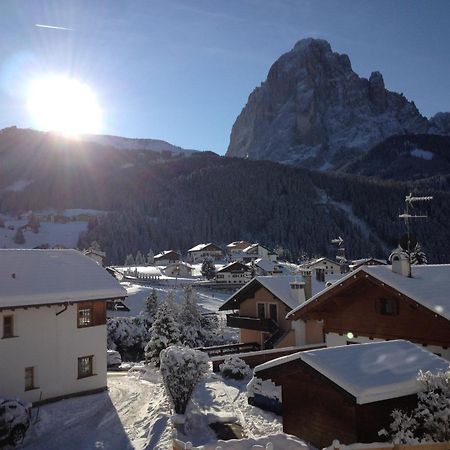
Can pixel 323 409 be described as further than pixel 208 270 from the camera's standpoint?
No

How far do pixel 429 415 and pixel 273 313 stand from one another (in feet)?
77.2

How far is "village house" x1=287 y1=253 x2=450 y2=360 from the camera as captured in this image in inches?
680

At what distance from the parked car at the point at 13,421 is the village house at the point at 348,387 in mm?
8935

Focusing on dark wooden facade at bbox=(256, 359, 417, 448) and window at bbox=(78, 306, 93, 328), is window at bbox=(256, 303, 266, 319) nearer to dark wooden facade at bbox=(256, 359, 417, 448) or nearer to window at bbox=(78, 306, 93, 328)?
window at bbox=(78, 306, 93, 328)

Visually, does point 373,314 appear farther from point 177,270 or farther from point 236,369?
point 177,270

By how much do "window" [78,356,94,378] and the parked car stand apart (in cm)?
527

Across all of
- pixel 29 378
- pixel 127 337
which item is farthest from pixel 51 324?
pixel 127 337

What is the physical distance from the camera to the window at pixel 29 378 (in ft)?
70.3

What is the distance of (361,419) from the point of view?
40.5ft

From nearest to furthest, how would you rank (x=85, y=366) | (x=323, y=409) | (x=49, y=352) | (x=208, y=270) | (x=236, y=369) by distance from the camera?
(x=323, y=409) → (x=49, y=352) → (x=85, y=366) → (x=236, y=369) → (x=208, y=270)

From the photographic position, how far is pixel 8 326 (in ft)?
68.7

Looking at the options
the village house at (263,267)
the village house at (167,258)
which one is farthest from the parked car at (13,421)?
the village house at (167,258)

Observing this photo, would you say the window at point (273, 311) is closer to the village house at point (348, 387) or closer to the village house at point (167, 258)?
the village house at point (348, 387)

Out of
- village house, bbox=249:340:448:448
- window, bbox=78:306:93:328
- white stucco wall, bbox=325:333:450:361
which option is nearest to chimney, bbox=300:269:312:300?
white stucco wall, bbox=325:333:450:361
